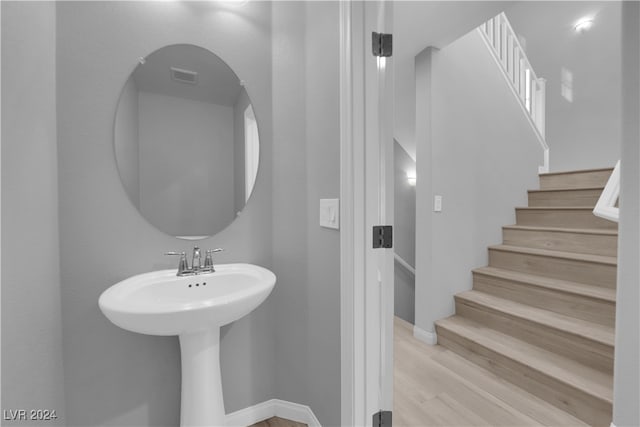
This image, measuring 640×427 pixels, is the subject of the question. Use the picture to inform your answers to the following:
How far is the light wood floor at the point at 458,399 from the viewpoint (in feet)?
4.78

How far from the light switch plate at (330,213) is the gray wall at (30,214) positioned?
38.1 inches

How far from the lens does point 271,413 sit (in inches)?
56.1

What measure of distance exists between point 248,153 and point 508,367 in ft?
6.94

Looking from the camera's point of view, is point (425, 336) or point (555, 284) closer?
point (555, 284)

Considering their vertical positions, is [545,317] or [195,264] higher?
[195,264]

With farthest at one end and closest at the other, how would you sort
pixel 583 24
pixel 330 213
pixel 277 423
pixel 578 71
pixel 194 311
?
pixel 578 71
pixel 583 24
pixel 277 423
pixel 330 213
pixel 194 311

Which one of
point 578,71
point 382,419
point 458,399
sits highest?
point 578,71

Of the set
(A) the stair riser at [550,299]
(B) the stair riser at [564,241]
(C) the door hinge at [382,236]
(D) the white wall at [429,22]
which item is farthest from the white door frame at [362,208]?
(B) the stair riser at [564,241]

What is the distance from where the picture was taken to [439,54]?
232 centimetres

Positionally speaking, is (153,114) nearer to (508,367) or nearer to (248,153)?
(248,153)

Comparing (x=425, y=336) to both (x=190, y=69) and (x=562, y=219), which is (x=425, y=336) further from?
(x=190, y=69)

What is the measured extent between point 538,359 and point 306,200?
182 centimetres

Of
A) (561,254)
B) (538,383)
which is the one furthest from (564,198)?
(538,383)

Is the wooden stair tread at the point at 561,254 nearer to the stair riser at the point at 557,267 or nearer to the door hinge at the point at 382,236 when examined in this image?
the stair riser at the point at 557,267
